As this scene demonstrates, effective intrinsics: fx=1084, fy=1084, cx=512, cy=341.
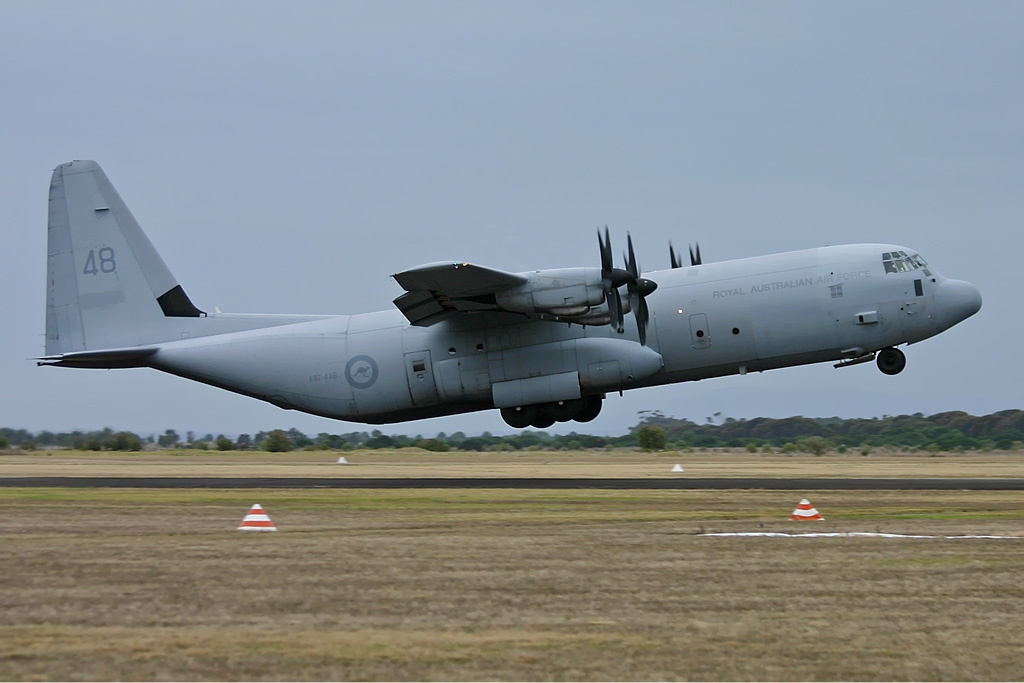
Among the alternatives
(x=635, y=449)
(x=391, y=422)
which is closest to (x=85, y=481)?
(x=391, y=422)

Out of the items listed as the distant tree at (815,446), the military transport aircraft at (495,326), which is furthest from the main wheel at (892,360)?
the distant tree at (815,446)

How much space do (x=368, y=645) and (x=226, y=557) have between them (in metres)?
5.07

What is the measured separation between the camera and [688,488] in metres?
25.7

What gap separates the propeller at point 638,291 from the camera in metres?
28.4

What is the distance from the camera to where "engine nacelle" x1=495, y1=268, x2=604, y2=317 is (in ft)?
90.9

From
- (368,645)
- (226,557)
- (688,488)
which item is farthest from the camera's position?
(688,488)

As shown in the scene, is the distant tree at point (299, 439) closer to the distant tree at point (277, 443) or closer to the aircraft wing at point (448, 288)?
the distant tree at point (277, 443)

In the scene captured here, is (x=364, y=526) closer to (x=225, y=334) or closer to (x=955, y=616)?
(x=955, y=616)

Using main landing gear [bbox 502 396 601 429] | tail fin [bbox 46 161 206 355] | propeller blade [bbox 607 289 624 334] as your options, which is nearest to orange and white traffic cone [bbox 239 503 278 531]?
propeller blade [bbox 607 289 624 334]

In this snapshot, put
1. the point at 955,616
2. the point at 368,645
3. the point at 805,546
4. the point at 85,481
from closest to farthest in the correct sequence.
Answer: the point at 368,645, the point at 955,616, the point at 805,546, the point at 85,481

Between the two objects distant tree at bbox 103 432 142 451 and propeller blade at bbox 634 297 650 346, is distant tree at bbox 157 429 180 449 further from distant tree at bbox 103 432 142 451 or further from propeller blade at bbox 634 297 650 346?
propeller blade at bbox 634 297 650 346

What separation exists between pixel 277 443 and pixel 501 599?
49194 millimetres

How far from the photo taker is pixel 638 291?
28.7 metres

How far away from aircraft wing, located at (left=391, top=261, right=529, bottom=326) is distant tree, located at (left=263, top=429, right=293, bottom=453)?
30362mm
